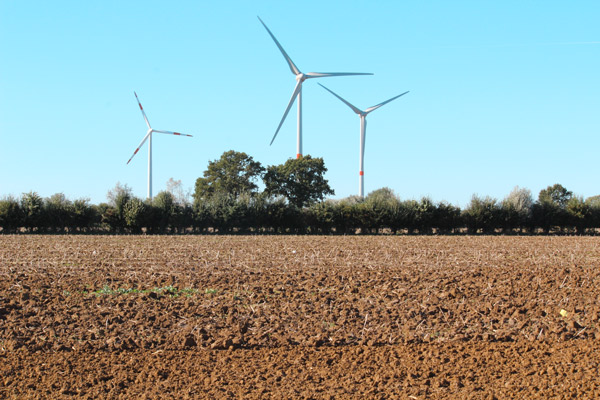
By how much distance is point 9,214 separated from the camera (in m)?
49.9

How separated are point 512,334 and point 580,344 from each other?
3.88 feet

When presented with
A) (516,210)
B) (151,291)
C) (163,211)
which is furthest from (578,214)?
(151,291)

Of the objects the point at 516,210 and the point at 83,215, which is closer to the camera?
the point at 83,215

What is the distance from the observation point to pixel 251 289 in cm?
1457

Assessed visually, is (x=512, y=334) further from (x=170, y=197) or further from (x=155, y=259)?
(x=170, y=197)

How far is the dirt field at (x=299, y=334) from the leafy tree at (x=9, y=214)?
3638 centimetres

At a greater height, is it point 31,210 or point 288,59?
point 288,59

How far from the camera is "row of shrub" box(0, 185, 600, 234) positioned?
169 ft

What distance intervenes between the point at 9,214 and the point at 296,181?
134ft

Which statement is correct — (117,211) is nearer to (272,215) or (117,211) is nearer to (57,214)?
(57,214)

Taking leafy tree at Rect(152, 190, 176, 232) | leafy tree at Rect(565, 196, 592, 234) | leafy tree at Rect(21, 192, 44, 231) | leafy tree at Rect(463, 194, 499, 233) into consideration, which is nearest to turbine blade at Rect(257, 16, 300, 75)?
leafy tree at Rect(152, 190, 176, 232)

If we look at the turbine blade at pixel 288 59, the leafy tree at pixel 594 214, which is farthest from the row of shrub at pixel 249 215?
the turbine blade at pixel 288 59

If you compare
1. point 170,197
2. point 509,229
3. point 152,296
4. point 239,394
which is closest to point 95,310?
point 152,296

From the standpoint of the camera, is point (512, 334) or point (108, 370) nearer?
point (108, 370)
